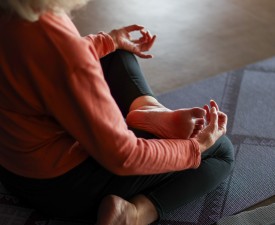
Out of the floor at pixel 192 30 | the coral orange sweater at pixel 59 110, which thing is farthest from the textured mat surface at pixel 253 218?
the floor at pixel 192 30

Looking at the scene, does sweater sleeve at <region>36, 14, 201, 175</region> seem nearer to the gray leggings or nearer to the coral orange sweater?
the coral orange sweater

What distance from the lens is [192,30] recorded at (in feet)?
7.68

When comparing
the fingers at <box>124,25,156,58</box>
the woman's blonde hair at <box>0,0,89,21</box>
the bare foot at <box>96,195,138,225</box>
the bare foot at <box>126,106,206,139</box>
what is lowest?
the bare foot at <box>96,195,138,225</box>

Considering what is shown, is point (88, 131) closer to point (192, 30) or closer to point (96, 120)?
point (96, 120)

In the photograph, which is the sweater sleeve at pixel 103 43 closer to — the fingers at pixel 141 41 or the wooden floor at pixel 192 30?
the fingers at pixel 141 41

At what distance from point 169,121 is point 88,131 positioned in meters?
0.32

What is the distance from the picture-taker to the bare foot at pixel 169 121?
1.11m

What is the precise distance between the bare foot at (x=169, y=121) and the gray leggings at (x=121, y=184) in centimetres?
3

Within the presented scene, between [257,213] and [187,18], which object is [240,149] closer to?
[257,213]

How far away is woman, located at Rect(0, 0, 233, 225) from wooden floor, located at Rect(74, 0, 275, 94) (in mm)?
564

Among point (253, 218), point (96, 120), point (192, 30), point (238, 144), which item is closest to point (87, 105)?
point (96, 120)

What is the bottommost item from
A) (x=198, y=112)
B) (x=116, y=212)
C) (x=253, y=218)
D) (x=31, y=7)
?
(x=253, y=218)

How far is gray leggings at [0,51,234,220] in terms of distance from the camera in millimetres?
1087

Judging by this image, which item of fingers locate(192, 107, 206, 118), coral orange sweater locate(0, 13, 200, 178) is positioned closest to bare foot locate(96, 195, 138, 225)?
coral orange sweater locate(0, 13, 200, 178)
